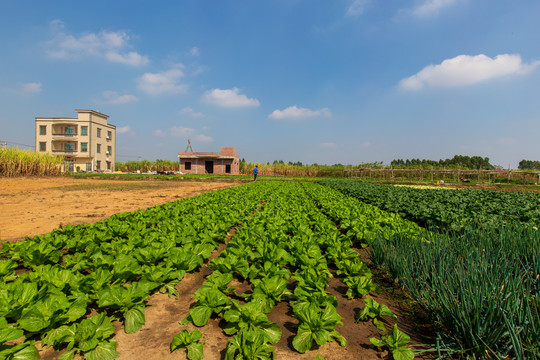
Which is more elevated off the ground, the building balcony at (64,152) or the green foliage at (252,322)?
the building balcony at (64,152)

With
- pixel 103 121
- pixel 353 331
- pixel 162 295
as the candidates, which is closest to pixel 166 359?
pixel 162 295

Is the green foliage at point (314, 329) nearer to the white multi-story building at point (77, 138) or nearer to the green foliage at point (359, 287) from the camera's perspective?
the green foliage at point (359, 287)

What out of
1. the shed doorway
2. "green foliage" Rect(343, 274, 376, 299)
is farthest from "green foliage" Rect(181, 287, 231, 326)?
the shed doorway

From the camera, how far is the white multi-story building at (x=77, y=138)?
4672 centimetres

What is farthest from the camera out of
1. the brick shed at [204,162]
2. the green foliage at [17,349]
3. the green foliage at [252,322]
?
the brick shed at [204,162]

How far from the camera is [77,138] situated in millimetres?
46875

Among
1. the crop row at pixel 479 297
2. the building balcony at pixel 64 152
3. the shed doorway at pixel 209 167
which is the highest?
the building balcony at pixel 64 152

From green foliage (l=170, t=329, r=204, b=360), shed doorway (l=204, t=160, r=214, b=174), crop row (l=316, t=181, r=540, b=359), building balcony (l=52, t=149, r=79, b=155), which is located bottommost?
green foliage (l=170, t=329, r=204, b=360)

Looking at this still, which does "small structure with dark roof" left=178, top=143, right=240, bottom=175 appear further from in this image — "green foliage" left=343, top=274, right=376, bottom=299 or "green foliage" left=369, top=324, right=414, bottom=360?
"green foliage" left=369, top=324, right=414, bottom=360

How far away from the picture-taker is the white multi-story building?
4672 centimetres

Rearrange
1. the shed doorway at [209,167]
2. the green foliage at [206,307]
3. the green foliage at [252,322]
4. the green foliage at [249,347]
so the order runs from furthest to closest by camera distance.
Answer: the shed doorway at [209,167] → the green foliage at [206,307] → the green foliage at [252,322] → the green foliage at [249,347]

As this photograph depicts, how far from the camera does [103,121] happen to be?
163 ft

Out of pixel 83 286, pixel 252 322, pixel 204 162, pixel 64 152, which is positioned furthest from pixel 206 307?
pixel 64 152

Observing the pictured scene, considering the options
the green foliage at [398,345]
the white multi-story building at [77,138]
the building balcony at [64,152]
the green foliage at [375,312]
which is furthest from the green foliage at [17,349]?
the building balcony at [64,152]
